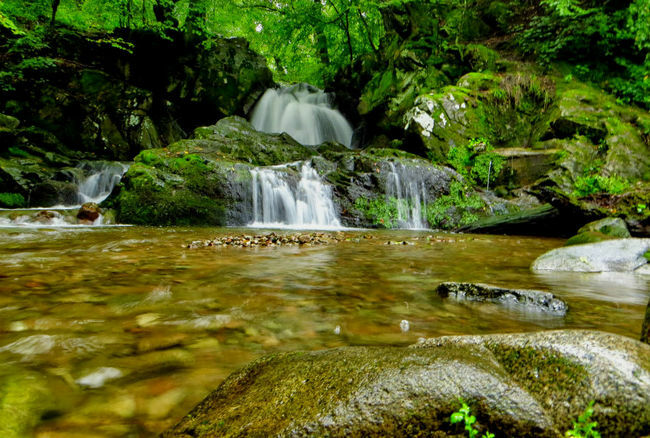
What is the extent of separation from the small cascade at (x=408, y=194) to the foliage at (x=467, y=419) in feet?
34.5

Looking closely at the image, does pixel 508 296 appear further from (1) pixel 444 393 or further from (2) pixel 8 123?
(2) pixel 8 123

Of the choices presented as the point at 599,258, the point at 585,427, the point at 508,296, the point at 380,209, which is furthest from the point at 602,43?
the point at 585,427

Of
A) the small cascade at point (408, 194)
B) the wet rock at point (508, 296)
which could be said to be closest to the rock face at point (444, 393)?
the wet rock at point (508, 296)

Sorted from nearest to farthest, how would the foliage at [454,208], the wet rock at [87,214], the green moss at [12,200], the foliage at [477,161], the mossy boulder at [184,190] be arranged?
the wet rock at [87,214] → the mossy boulder at [184,190] → the green moss at [12,200] → the foliage at [454,208] → the foliage at [477,161]

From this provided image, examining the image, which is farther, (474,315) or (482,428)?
(474,315)

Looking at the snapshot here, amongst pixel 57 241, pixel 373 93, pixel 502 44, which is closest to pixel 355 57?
pixel 373 93

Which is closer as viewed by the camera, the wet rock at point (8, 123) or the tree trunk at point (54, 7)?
the wet rock at point (8, 123)

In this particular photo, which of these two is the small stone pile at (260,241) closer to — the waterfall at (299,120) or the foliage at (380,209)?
the foliage at (380,209)

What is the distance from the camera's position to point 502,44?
17.7m

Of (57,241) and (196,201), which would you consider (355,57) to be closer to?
(196,201)

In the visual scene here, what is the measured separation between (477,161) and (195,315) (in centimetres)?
1276

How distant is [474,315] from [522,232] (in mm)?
7830

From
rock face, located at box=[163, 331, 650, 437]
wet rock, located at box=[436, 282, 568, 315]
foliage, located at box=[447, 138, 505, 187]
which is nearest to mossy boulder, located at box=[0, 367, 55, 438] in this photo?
rock face, located at box=[163, 331, 650, 437]

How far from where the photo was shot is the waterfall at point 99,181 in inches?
462
